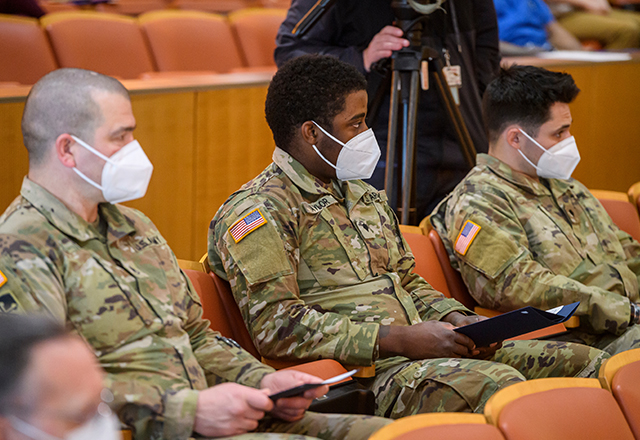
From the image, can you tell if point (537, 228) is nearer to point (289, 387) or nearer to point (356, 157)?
point (356, 157)

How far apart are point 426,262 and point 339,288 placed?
1.60ft

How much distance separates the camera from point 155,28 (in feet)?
13.2

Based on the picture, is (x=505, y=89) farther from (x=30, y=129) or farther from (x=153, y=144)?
(x=30, y=129)

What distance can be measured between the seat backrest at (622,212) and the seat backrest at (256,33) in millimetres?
2458

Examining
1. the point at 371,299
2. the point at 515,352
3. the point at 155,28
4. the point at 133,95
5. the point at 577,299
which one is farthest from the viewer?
the point at 155,28

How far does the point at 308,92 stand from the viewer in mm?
1860

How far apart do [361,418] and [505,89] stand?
1.39 metres

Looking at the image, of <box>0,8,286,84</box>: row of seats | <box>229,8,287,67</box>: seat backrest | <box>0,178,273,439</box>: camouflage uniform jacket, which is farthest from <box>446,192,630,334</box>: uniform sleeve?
<box>229,8,287,67</box>: seat backrest

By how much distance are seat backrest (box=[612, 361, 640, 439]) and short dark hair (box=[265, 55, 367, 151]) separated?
0.90 meters

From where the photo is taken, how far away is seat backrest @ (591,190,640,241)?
2.68 meters

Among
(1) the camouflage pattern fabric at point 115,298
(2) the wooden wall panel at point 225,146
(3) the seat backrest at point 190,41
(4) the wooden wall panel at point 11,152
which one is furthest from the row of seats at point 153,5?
(1) the camouflage pattern fabric at point 115,298

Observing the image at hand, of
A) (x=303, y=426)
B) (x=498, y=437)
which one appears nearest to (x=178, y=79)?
(x=303, y=426)

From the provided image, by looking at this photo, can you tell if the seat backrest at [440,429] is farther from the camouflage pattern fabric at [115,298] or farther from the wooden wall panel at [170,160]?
the wooden wall panel at [170,160]

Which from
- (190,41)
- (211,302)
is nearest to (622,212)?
(211,302)
